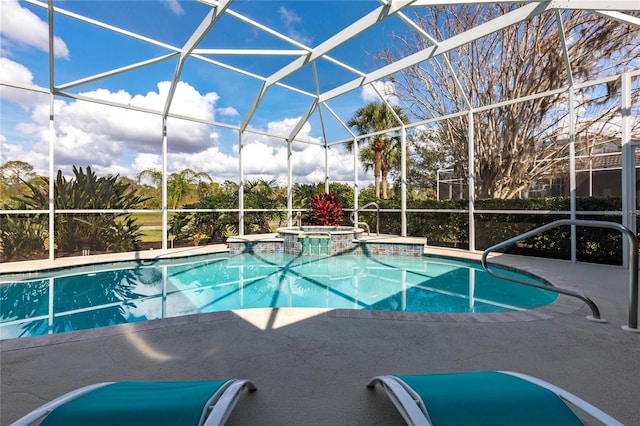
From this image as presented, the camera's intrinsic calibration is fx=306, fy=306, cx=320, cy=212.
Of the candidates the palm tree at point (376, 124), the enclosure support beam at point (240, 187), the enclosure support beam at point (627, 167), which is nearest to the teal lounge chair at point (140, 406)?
the enclosure support beam at point (627, 167)

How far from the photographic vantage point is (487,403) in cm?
144

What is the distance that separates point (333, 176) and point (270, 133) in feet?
10.6

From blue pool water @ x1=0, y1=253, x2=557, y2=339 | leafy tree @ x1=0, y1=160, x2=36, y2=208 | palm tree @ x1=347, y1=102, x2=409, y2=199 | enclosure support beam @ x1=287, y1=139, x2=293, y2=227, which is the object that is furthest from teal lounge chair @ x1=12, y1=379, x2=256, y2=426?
palm tree @ x1=347, y1=102, x2=409, y2=199

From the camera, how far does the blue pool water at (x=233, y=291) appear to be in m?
4.91

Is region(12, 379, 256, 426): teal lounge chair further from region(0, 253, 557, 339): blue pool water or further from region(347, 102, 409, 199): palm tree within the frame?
region(347, 102, 409, 199): palm tree

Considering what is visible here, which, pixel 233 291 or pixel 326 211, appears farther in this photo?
pixel 326 211

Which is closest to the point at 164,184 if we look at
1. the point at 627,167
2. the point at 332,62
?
the point at 332,62

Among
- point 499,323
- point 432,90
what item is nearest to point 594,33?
point 432,90

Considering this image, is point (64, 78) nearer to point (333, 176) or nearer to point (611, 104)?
point (333, 176)

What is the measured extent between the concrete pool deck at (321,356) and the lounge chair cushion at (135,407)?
498mm

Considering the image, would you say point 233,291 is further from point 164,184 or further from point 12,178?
point 12,178

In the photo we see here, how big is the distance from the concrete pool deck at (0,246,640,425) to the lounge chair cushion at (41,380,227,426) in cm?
50

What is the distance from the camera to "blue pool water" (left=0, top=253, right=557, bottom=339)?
16.1ft

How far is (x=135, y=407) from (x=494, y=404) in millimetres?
1659
